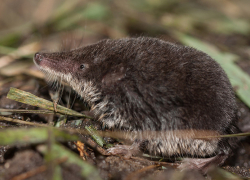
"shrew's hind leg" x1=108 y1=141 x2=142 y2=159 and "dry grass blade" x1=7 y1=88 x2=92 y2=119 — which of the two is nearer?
"shrew's hind leg" x1=108 y1=141 x2=142 y2=159

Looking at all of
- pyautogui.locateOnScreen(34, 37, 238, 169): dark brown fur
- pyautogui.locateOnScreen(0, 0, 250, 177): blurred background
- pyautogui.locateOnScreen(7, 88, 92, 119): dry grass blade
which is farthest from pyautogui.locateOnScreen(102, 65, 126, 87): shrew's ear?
pyautogui.locateOnScreen(0, 0, 250, 177): blurred background

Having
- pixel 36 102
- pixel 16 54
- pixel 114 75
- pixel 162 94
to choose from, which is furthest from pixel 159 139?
pixel 16 54

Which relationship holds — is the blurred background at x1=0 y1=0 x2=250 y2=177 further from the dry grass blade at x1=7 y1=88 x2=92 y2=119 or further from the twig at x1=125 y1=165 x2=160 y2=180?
the twig at x1=125 y1=165 x2=160 y2=180

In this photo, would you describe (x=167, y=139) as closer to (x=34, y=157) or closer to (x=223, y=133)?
(x=223, y=133)

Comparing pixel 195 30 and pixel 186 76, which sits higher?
pixel 195 30

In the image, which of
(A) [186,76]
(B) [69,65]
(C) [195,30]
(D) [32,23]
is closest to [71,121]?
(B) [69,65]

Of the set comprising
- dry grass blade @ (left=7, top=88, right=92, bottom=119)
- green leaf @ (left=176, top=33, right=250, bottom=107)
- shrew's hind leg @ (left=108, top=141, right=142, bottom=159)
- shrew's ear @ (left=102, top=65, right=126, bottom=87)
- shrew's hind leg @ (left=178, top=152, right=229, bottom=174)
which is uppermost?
green leaf @ (left=176, top=33, right=250, bottom=107)
